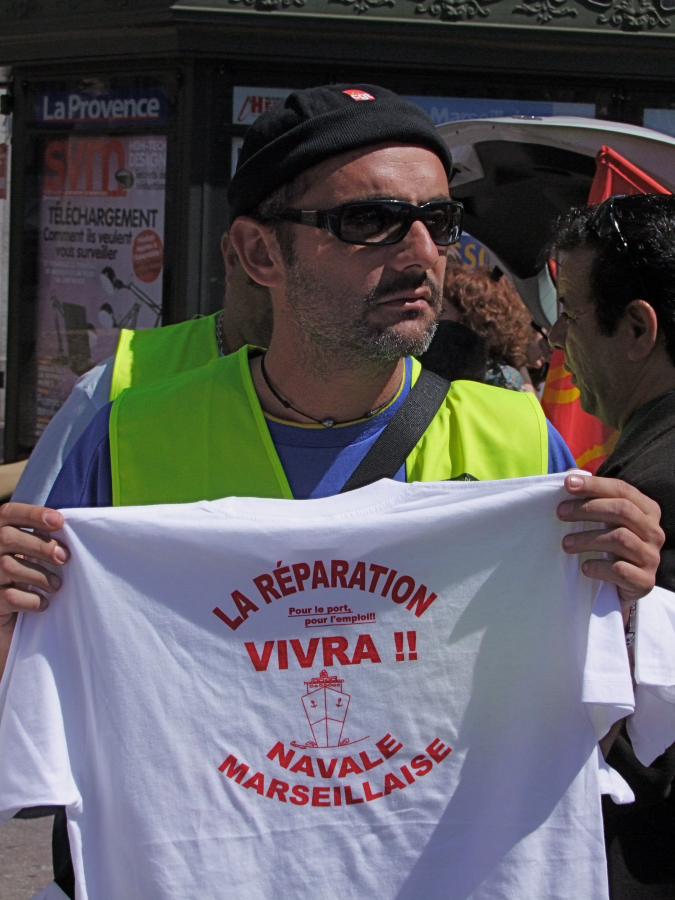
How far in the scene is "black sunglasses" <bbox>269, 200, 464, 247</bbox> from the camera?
5.69ft

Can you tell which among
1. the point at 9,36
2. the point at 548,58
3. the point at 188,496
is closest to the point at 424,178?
the point at 188,496

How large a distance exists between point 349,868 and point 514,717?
0.35m

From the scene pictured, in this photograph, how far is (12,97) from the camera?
254 inches

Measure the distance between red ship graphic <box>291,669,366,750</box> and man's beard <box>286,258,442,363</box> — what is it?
54 cm

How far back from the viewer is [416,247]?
5.75 ft

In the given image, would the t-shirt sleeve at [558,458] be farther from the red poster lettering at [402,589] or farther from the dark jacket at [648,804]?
the red poster lettering at [402,589]

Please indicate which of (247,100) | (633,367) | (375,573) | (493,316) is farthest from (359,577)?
(247,100)

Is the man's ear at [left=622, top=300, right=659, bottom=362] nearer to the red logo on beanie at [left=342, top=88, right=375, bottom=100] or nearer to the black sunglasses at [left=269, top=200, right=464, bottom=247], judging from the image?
the black sunglasses at [left=269, top=200, right=464, bottom=247]

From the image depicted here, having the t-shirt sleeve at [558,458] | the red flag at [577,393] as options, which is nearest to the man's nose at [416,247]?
the t-shirt sleeve at [558,458]

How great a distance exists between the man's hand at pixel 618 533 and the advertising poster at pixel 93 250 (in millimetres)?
4900

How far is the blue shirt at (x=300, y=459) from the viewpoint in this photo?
1.79 metres

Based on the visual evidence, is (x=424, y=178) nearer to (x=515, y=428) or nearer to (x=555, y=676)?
(x=515, y=428)

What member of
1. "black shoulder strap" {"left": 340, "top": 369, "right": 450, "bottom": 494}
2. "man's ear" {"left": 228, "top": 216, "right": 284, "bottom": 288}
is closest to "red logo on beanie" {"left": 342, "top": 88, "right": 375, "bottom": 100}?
"man's ear" {"left": 228, "top": 216, "right": 284, "bottom": 288}

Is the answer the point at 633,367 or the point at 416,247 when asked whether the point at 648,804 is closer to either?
the point at 633,367
